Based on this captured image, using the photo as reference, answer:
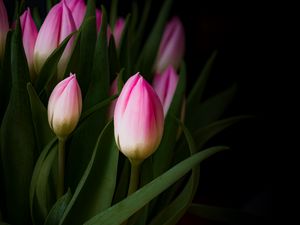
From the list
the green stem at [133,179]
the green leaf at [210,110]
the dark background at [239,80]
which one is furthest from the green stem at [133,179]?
the dark background at [239,80]

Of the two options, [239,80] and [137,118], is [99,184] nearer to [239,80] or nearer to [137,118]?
[137,118]

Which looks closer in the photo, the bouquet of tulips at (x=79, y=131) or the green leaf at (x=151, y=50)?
the bouquet of tulips at (x=79, y=131)

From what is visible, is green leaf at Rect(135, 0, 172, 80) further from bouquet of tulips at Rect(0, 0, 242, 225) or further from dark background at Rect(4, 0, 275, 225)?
dark background at Rect(4, 0, 275, 225)

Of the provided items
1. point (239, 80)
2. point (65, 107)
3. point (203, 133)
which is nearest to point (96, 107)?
point (65, 107)

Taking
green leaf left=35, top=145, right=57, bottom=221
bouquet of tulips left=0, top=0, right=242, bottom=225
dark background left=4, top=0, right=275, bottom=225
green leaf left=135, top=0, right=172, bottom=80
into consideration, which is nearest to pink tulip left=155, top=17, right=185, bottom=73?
green leaf left=135, top=0, right=172, bottom=80

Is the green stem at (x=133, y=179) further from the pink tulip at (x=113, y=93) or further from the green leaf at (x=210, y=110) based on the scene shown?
the green leaf at (x=210, y=110)

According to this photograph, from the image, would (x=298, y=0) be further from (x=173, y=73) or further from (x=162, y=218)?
(x=162, y=218)

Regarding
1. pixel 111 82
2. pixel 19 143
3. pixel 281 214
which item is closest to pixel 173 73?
pixel 111 82
